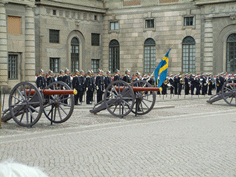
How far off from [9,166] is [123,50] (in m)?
33.0

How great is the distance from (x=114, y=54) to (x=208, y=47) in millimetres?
8222

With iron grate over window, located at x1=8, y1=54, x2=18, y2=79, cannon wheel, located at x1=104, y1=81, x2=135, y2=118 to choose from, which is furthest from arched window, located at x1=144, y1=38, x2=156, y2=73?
cannon wheel, located at x1=104, y1=81, x2=135, y2=118

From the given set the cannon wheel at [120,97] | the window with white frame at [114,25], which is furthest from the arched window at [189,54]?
the cannon wheel at [120,97]

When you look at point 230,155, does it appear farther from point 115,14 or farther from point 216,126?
A: point 115,14

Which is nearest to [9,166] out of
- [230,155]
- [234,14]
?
[230,155]

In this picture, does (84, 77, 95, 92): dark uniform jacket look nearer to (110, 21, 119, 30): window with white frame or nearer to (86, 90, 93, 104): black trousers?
(86, 90, 93, 104): black trousers

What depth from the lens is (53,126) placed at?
11078 millimetres

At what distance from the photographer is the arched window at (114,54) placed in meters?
34.4

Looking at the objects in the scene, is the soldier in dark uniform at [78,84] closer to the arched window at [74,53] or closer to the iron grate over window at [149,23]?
the arched window at [74,53]

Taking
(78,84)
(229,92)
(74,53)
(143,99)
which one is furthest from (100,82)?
(74,53)

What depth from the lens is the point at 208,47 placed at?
1222 inches

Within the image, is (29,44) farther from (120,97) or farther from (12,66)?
(120,97)

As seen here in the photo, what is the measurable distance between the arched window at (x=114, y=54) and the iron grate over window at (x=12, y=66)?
10762mm

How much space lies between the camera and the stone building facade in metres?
29.9
